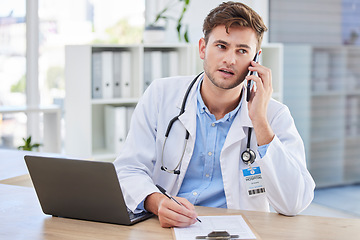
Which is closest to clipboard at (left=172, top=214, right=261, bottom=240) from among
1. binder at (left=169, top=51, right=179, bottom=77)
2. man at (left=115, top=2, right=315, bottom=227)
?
man at (left=115, top=2, right=315, bottom=227)

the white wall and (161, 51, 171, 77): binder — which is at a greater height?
the white wall

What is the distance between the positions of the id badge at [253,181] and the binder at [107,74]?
2.24 metres

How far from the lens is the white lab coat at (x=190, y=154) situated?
1.76 meters

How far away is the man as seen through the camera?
181 centimetres

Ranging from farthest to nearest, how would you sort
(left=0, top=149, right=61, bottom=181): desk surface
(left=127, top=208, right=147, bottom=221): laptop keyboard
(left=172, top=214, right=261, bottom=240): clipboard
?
(left=0, top=149, right=61, bottom=181): desk surface, (left=127, top=208, right=147, bottom=221): laptop keyboard, (left=172, top=214, right=261, bottom=240): clipboard

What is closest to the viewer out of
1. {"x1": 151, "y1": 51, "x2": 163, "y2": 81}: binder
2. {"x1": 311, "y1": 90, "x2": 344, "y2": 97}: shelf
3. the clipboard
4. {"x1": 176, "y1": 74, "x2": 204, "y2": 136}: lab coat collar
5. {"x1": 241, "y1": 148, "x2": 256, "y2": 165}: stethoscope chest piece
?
the clipboard

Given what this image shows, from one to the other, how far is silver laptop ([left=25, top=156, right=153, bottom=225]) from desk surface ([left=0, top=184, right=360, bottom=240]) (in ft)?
0.09

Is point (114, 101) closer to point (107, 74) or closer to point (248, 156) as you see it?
point (107, 74)

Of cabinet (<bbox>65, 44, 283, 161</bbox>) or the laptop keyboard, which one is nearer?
the laptop keyboard

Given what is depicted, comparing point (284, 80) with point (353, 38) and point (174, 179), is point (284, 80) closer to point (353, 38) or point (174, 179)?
point (353, 38)

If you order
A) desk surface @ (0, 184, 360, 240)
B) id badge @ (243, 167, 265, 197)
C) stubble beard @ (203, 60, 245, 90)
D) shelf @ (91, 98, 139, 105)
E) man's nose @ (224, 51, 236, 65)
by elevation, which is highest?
man's nose @ (224, 51, 236, 65)

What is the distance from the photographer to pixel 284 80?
4746 mm

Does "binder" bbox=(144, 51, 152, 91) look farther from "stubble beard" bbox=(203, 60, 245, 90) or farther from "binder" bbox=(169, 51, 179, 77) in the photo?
"stubble beard" bbox=(203, 60, 245, 90)

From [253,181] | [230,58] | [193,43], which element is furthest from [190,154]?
[193,43]
